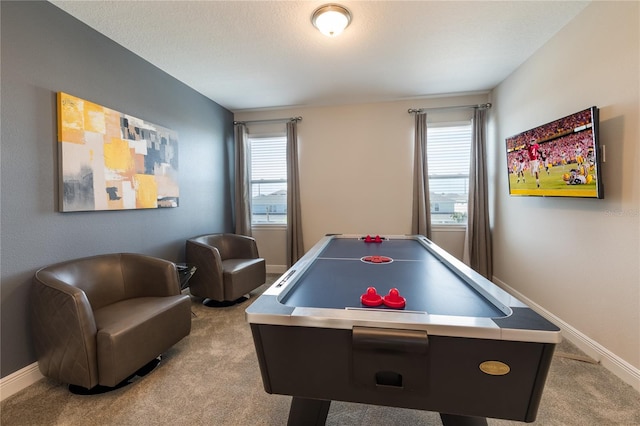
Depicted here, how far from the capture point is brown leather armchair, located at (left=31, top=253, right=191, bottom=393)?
5.25ft

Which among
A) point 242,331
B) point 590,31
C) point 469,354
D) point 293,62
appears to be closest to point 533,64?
point 590,31

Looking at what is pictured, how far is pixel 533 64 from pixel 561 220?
1589mm

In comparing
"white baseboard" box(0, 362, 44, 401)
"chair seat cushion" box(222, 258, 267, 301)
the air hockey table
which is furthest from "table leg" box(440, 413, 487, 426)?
"white baseboard" box(0, 362, 44, 401)

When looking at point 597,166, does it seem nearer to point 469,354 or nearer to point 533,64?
point 533,64

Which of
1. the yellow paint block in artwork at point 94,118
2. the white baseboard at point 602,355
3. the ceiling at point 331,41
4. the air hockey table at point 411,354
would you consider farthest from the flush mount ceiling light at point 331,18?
the white baseboard at point 602,355

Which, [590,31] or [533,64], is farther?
[533,64]

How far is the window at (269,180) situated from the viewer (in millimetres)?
4488

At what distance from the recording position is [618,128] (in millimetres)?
1807

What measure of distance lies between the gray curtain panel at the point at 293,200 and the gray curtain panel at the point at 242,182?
0.70 meters

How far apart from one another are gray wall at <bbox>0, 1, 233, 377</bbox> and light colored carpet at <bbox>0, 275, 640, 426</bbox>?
17.9 inches

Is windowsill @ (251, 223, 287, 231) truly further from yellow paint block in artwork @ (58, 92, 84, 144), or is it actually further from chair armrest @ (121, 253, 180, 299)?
yellow paint block in artwork @ (58, 92, 84, 144)

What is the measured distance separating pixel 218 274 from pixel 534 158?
3263 mm

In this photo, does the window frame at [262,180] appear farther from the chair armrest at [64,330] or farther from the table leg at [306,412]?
the table leg at [306,412]

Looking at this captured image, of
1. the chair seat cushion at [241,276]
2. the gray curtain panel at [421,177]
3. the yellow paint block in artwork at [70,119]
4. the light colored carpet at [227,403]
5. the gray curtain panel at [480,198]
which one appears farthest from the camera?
the gray curtain panel at [421,177]
